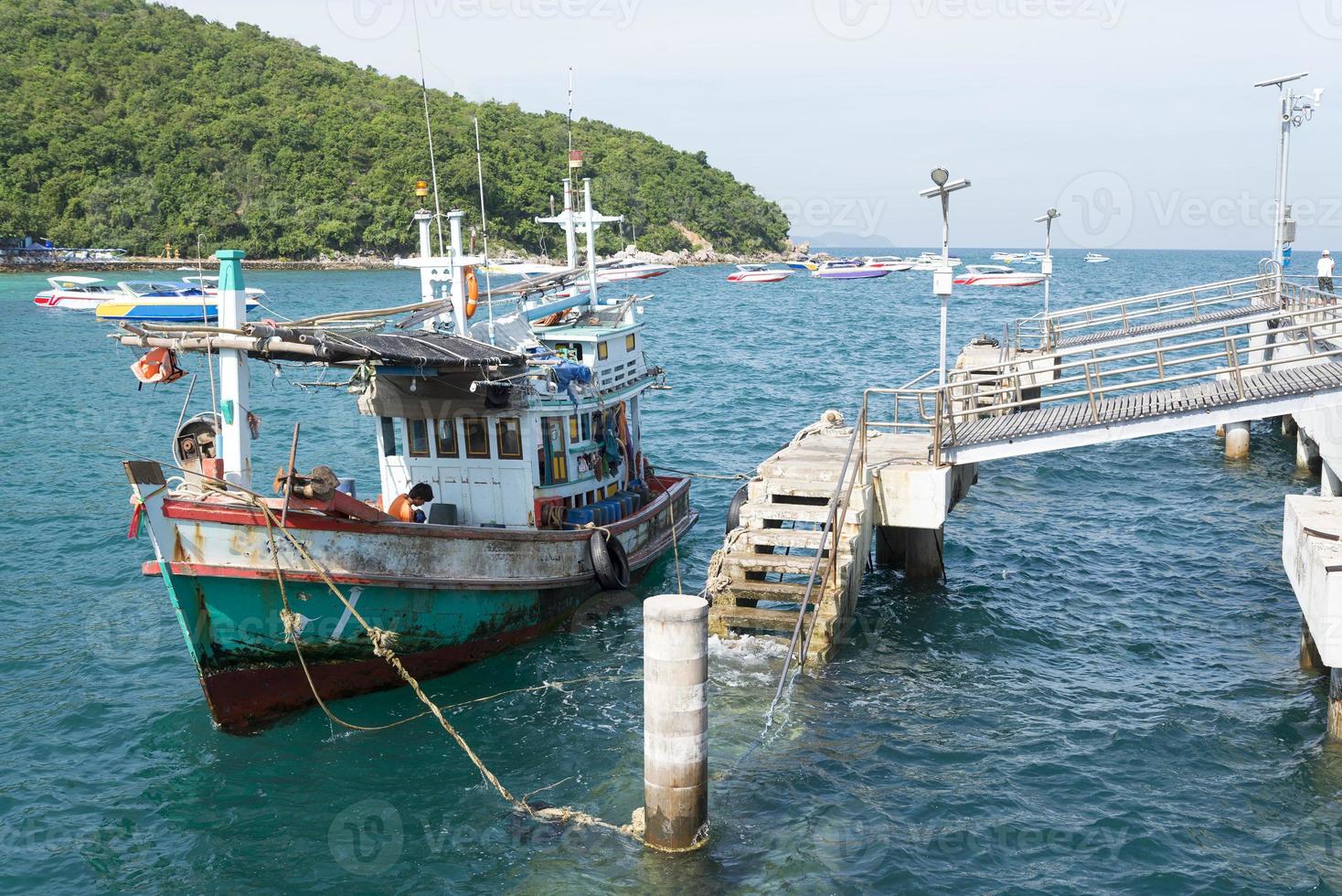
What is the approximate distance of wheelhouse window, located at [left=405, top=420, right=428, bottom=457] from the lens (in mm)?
16922

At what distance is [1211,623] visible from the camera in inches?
675

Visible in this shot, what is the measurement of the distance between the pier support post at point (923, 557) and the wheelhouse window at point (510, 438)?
6848 millimetres

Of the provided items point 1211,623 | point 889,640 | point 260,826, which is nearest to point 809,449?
point 889,640

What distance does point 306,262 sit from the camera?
124188mm

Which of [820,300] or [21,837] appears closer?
[21,837]

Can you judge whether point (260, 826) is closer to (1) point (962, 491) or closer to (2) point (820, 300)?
(1) point (962, 491)

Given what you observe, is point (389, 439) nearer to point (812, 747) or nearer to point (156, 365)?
point (156, 365)

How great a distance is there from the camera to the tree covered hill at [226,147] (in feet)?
372

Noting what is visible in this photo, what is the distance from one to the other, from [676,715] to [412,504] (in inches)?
304

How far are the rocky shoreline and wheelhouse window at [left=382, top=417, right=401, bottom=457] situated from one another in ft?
209

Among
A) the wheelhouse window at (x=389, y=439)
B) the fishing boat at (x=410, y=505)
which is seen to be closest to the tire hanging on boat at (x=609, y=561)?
the fishing boat at (x=410, y=505)

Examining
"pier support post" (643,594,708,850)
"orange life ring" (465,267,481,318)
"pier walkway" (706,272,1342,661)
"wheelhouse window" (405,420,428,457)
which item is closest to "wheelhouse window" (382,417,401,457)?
"wheelhouse window" (405,420,428,457)

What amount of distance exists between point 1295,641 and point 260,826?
14.2 metres

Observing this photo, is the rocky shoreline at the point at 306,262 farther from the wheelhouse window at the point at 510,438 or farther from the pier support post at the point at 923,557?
the wheelhouse window at the point at 510,438
